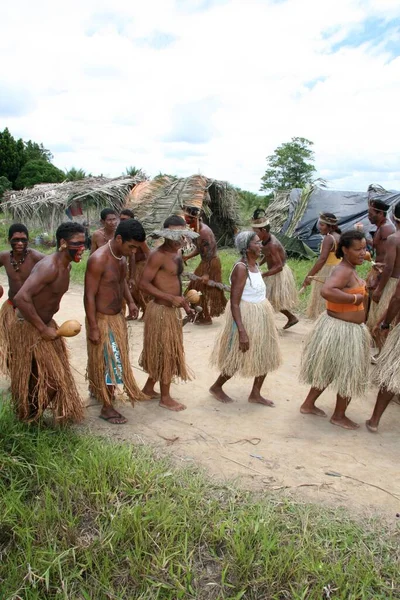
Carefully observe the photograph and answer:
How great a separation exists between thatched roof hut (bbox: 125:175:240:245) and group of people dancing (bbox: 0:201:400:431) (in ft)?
23.2

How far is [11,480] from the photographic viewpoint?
112 inches

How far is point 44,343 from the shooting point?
3.19 metres

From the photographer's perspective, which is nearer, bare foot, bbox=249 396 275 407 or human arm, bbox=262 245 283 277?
bare foot, bbox=249 396 275 407

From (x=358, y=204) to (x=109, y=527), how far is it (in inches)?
398

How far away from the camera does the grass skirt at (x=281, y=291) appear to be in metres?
5.82

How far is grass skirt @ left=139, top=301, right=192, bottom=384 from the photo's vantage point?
3770 millimetres

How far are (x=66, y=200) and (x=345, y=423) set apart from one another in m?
11.9

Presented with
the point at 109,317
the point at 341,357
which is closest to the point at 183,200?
the point at 109,317

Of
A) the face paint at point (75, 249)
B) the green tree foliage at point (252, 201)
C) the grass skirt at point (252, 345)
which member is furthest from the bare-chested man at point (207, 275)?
the green tree foliage at point (252, 201)

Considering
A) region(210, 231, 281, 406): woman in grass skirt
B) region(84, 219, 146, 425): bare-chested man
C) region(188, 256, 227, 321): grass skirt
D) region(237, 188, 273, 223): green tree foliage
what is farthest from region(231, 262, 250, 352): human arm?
region(237, 188, 273, 223): green tree foliage

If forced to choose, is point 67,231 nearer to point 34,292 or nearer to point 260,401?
point 34,292

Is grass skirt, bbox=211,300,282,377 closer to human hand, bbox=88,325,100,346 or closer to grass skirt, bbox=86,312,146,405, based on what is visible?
grass skirt, bbox=86,312,146,405

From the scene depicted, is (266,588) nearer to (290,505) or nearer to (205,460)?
(290,505)

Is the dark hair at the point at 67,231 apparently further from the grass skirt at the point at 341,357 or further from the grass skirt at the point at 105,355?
the grass skirt at the point at 341,357
